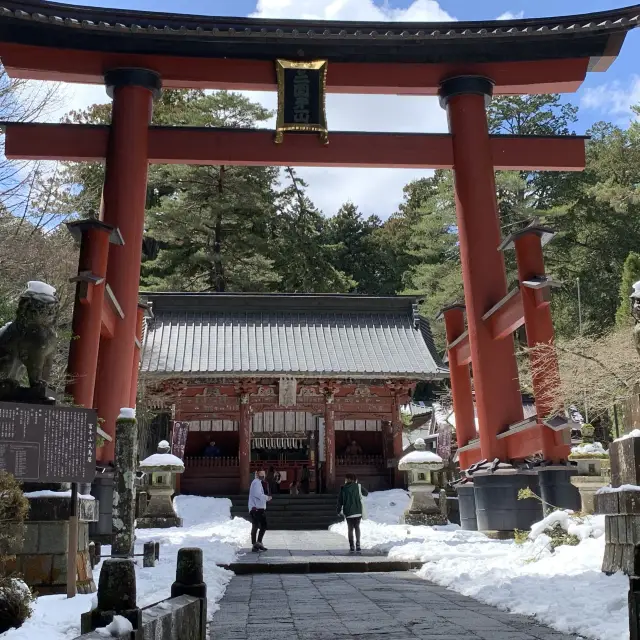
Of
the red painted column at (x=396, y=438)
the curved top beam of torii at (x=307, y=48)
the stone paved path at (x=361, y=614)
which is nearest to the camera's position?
the stone paved path at (x=361, y=614)

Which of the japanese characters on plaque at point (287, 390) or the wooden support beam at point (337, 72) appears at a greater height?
the wooden support beam at point (337, 72)

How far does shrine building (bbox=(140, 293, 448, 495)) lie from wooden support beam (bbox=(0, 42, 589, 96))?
9427mm

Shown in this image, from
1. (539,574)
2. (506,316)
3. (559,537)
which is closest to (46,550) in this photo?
(539,574)

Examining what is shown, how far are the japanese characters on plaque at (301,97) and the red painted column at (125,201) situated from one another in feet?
8.24

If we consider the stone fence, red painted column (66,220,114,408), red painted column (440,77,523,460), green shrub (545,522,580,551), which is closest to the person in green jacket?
red painted column (440,77,523,460)

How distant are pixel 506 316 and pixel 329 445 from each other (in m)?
10.7

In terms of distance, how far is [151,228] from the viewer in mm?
32156

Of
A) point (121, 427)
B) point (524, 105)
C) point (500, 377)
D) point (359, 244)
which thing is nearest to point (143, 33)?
point (121, 427)

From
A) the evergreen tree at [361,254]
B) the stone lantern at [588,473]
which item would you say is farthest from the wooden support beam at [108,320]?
the evergreen tree at [361,254]

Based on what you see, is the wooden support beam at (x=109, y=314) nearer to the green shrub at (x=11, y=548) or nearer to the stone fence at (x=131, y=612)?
the green shrub at (x=11, y=548)

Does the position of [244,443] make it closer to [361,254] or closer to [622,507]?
[622,507]

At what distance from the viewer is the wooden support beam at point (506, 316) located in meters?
12.7

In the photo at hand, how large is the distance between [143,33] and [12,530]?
10158 millimetres

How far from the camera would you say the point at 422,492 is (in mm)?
17094
